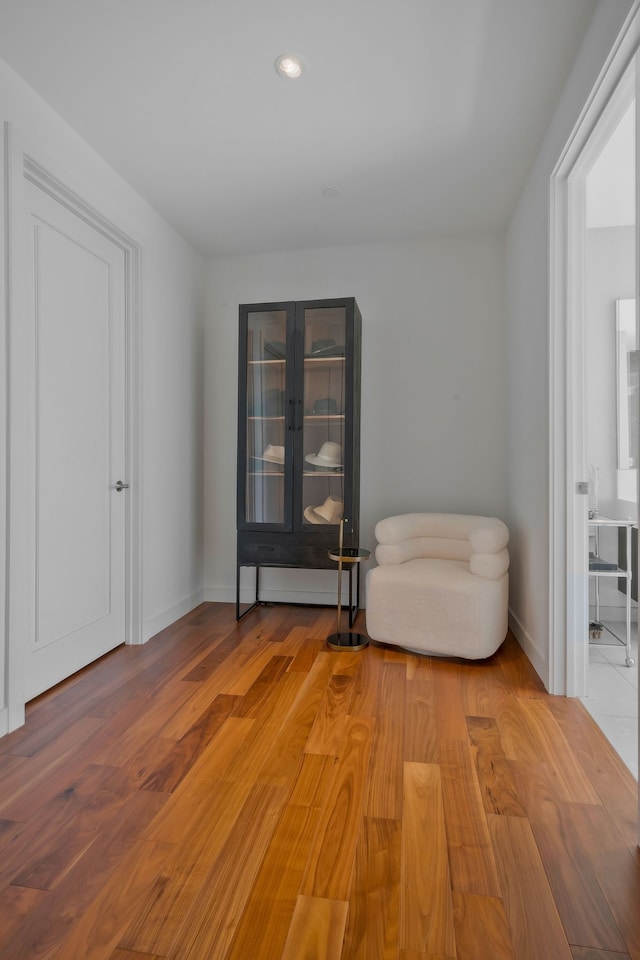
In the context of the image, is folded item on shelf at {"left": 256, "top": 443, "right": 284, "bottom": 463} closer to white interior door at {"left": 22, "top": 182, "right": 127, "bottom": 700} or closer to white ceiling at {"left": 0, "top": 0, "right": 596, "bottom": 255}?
white interior door at {"left": 22, "top": 182, "right": 127, "bottom": 700}

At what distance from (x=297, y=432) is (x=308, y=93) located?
5.71ft

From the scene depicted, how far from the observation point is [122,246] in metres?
3.02

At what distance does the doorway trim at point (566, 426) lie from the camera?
234cm

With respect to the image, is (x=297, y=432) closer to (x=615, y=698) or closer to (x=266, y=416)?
(x=266, y=416)

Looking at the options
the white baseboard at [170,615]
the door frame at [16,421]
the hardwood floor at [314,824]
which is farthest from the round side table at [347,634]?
the door frame at [16,421]

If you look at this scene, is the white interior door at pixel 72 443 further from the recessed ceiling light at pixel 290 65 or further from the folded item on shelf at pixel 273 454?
the recessed ceiling light at pixel 290 65

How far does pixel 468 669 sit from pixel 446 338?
2164 mm

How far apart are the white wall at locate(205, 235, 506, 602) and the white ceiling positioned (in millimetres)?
514

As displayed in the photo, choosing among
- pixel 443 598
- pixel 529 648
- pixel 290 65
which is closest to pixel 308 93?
pixel 290 65

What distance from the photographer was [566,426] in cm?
237

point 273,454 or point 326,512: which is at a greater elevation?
point 273,454

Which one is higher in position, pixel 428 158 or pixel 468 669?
pixel 428 158

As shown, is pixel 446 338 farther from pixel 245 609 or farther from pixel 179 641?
pixel 179 641

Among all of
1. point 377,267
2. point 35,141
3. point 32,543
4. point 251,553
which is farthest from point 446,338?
point 32,543
